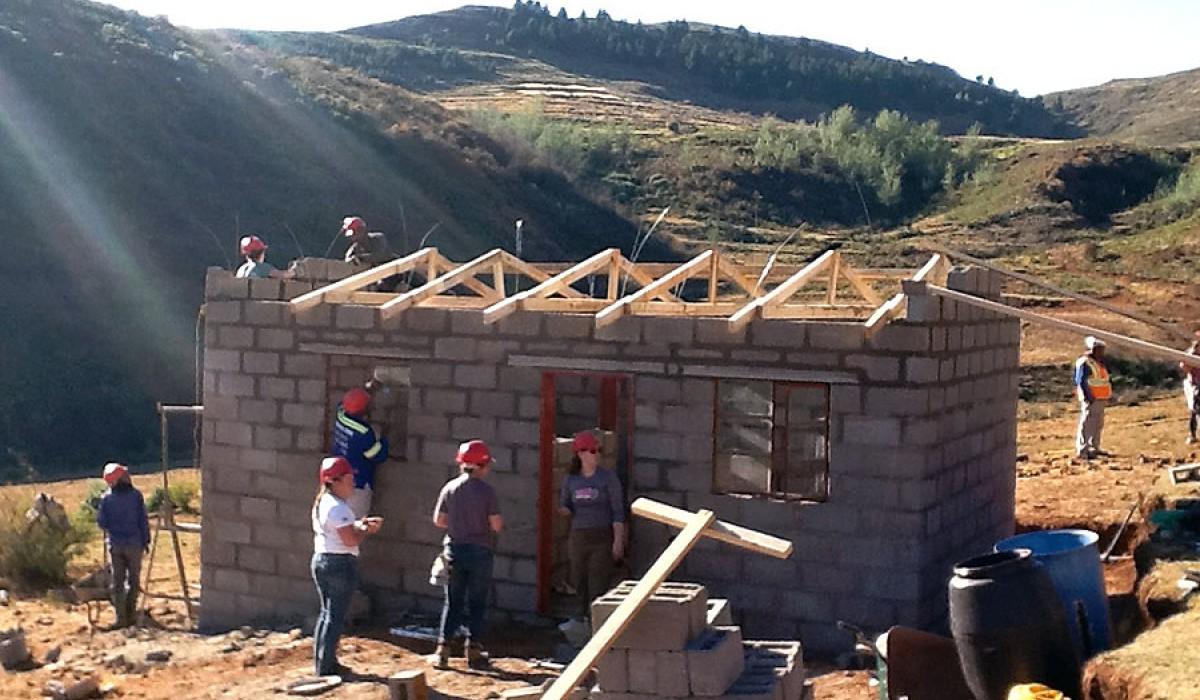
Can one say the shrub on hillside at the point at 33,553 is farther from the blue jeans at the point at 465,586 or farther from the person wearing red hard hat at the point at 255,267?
the blue jeans at the point at 465,586

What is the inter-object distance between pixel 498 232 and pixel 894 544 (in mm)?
31652

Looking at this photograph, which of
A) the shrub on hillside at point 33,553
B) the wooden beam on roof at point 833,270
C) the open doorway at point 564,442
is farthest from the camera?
the shrub on hillside at point 33,553

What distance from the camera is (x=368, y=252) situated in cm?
1302

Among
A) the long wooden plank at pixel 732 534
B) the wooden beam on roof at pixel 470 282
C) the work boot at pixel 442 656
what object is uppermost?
the wooden beam on roof at pixel 470 282

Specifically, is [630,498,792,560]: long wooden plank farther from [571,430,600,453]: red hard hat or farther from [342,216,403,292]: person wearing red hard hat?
[342,216,403,292]: person wearing red hard hat

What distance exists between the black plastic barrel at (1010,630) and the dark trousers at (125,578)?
24.7ft

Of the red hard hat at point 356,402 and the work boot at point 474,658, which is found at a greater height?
the red hard hat at point 356,402

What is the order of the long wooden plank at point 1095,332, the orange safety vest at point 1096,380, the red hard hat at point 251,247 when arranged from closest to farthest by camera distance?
the long wooden plank at point 1095,332, the red hard hat at point 251,247, the orange safety vest at point 1096,380

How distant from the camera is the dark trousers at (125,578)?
1194cm

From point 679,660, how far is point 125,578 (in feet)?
22.8

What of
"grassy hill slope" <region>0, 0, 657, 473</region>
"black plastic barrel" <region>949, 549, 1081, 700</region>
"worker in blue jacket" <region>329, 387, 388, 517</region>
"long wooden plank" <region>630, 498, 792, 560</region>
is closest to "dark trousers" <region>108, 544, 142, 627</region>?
"worker in blue jacket" <region>329, 387, 388, 517</region>

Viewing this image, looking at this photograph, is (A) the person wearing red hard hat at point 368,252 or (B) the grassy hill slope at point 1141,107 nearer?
(A) the person wearing red hard hat at point 368,252

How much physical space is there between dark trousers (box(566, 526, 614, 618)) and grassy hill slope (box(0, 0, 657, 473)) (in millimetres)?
15126

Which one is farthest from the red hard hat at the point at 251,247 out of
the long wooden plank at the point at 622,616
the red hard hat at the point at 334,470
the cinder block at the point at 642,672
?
the cinder block at the point at 642,672
